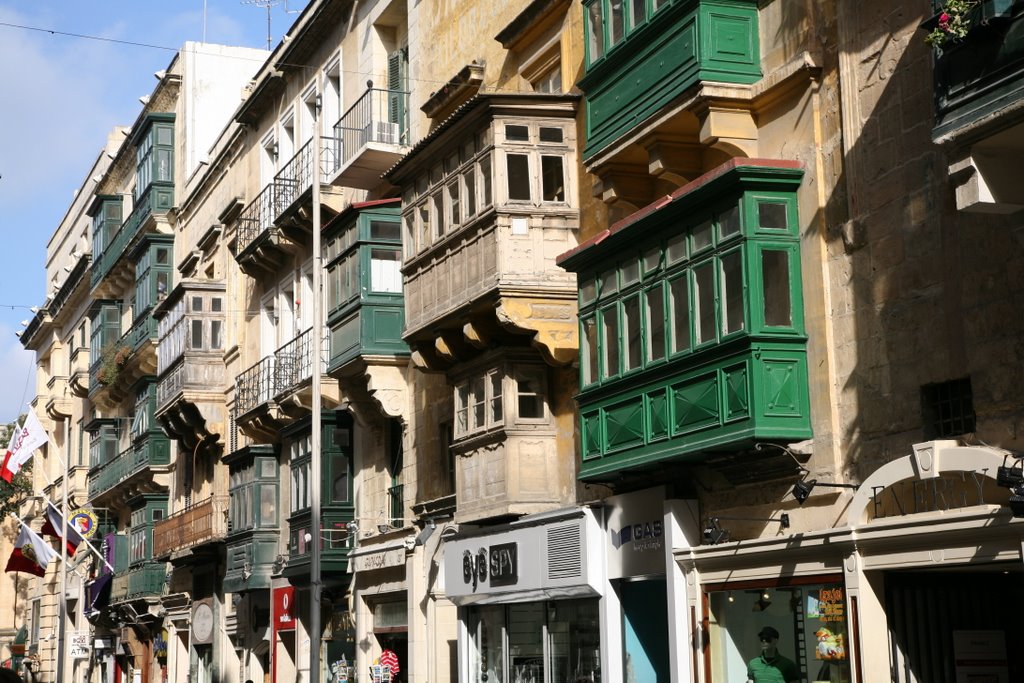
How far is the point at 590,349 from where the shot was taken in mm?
19406

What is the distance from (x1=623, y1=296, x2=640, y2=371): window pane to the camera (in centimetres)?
1812

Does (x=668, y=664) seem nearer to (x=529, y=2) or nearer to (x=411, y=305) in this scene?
(x=411, y=305)

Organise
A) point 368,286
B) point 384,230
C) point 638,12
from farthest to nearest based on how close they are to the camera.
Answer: point 384,230
point 368,286
point 638,12

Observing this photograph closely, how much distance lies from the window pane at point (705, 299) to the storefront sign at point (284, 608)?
17.3 meters

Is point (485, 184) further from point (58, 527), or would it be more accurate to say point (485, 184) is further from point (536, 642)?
point (58, 527)

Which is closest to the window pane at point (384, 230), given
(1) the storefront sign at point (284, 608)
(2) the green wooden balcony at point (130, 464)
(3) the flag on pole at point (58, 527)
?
(1) the storefront sign at point (284, 608)

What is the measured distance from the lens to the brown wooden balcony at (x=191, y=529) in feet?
125

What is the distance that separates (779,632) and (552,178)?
8446mm

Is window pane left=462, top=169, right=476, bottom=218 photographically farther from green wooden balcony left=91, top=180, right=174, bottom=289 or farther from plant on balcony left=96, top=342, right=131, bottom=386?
plant on balcony left=96, top=342, right=131, bottom=386

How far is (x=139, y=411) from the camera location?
47.3m

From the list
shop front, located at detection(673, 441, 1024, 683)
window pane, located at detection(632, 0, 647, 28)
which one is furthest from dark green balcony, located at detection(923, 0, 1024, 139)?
window pane, located at detection(632, 0, 647, 28)

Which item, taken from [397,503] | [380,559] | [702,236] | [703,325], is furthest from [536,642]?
[702,236]

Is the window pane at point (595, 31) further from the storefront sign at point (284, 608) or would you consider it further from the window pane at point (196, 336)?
the window pane at point (196, 336)

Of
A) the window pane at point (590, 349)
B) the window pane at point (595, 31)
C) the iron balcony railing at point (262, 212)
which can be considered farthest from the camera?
the iron balcony railing at point (262, 212)
